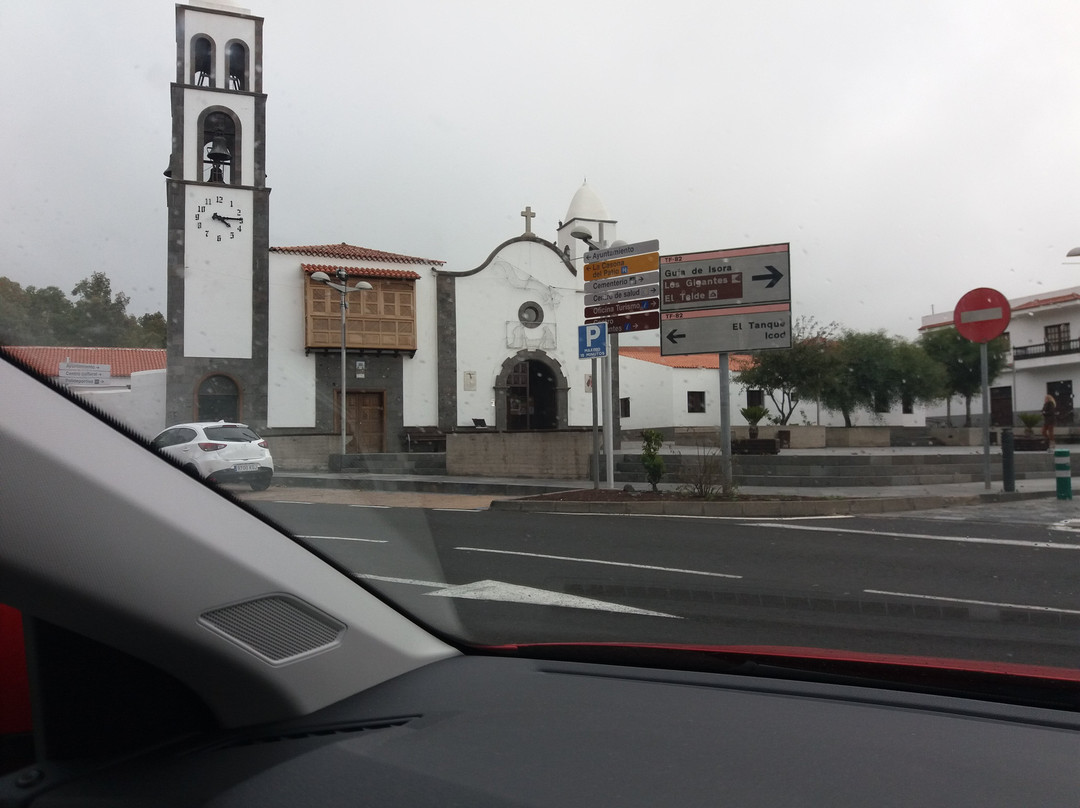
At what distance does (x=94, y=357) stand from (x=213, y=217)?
1.96ft

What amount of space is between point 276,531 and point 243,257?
1099 millimetres

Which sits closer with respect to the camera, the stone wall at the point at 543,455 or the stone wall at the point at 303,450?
the stone wall at the point at 303,450

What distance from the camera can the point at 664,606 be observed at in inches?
168

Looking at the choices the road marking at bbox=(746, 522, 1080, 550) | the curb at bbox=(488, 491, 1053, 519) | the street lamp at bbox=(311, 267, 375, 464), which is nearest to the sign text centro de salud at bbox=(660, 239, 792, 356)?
the curb at bbox=(488, 491, 1053, 519)

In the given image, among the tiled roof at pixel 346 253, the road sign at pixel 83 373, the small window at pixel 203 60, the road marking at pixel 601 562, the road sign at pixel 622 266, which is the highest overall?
the road sign at pixel 622 266

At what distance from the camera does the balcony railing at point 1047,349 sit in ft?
17.9

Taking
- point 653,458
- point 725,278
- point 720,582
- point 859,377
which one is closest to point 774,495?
point 653,458

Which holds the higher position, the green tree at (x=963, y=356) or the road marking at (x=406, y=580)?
the green tree at (x=963, y=356)

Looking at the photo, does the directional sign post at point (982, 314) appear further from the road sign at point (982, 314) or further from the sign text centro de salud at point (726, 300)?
the sign text centro de salud at point (726, 300)

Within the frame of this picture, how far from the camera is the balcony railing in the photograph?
17.9 ft

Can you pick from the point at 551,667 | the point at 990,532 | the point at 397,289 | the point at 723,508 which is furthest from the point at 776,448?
the point at 551,667

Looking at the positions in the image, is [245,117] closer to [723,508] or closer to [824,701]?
[824,701]

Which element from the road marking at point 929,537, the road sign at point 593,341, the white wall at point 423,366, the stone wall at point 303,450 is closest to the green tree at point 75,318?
the stone wall at point 303,450

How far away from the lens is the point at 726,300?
13.7 m
